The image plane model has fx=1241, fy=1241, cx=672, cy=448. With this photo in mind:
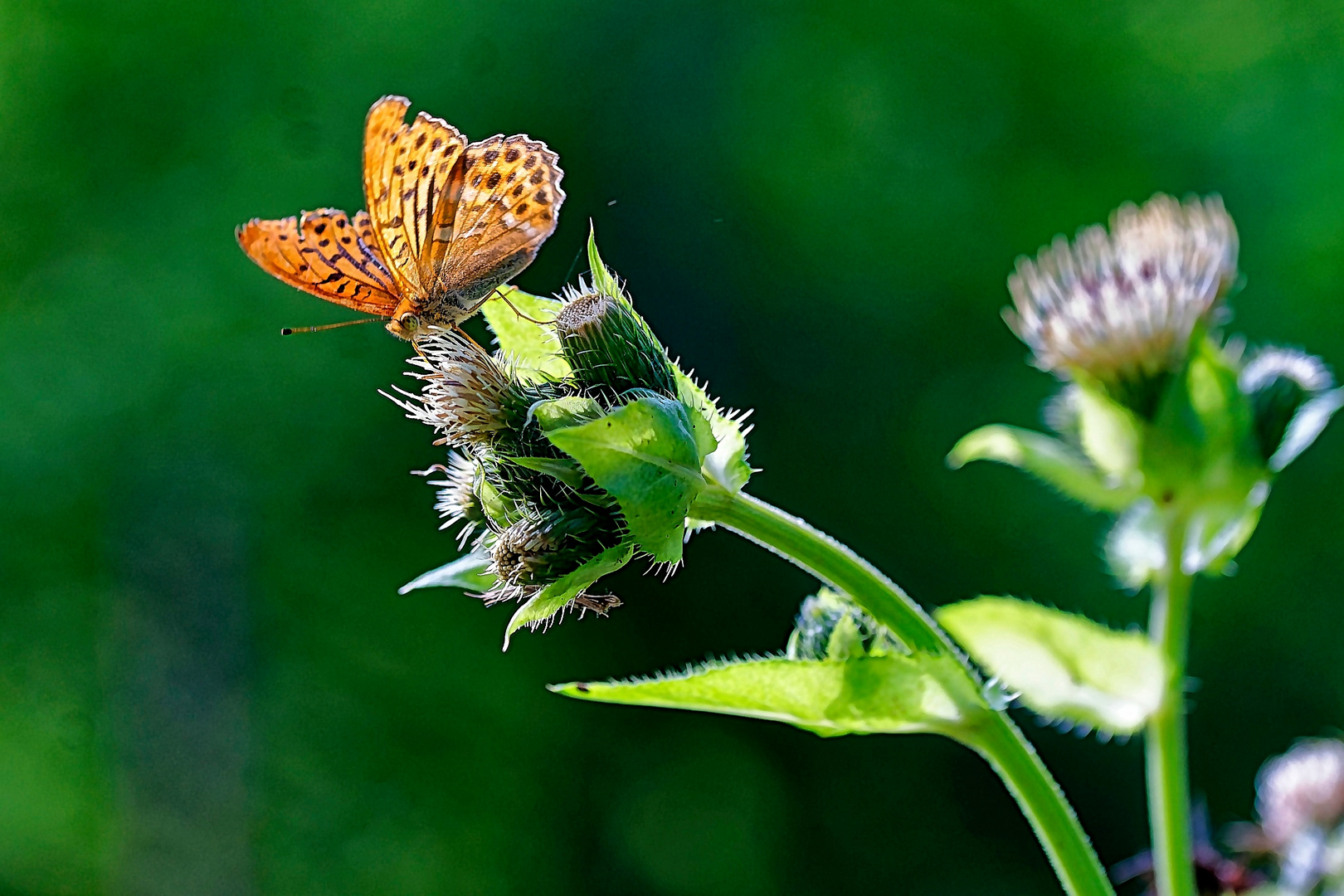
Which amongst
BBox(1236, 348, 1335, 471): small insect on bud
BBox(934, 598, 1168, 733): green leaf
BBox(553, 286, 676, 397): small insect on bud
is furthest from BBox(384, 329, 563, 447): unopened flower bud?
BBox(1236, 348, 1335, 471): small insect on bud

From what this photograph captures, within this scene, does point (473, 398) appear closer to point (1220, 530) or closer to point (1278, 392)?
point (1220, 530)

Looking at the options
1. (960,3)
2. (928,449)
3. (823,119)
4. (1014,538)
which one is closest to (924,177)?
(823,119)

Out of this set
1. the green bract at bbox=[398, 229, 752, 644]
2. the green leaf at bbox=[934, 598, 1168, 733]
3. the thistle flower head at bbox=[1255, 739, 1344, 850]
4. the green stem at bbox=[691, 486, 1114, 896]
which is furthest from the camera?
the thistle flower head at bbox=[1255, 739, 1344, 850]

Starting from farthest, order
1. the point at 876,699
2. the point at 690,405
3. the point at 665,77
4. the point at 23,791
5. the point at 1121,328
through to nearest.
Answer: the point at 665,77 → the point at 23,791 → the point at 1121,328 → the point at 690,405 → the point at 876,699

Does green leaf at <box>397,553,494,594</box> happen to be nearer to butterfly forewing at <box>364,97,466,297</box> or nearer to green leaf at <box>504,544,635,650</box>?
green leaf at <box>504,544,635,650</box>

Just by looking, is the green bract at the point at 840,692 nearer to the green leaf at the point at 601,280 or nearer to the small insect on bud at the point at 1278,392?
the green leaf at the point at 601,280

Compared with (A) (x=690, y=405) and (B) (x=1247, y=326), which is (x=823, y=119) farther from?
(A) (x=690, y=405)

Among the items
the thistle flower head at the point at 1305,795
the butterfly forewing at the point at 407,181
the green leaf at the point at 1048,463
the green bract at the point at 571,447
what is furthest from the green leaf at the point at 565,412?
the thistle flower head at the point at 1305,795
